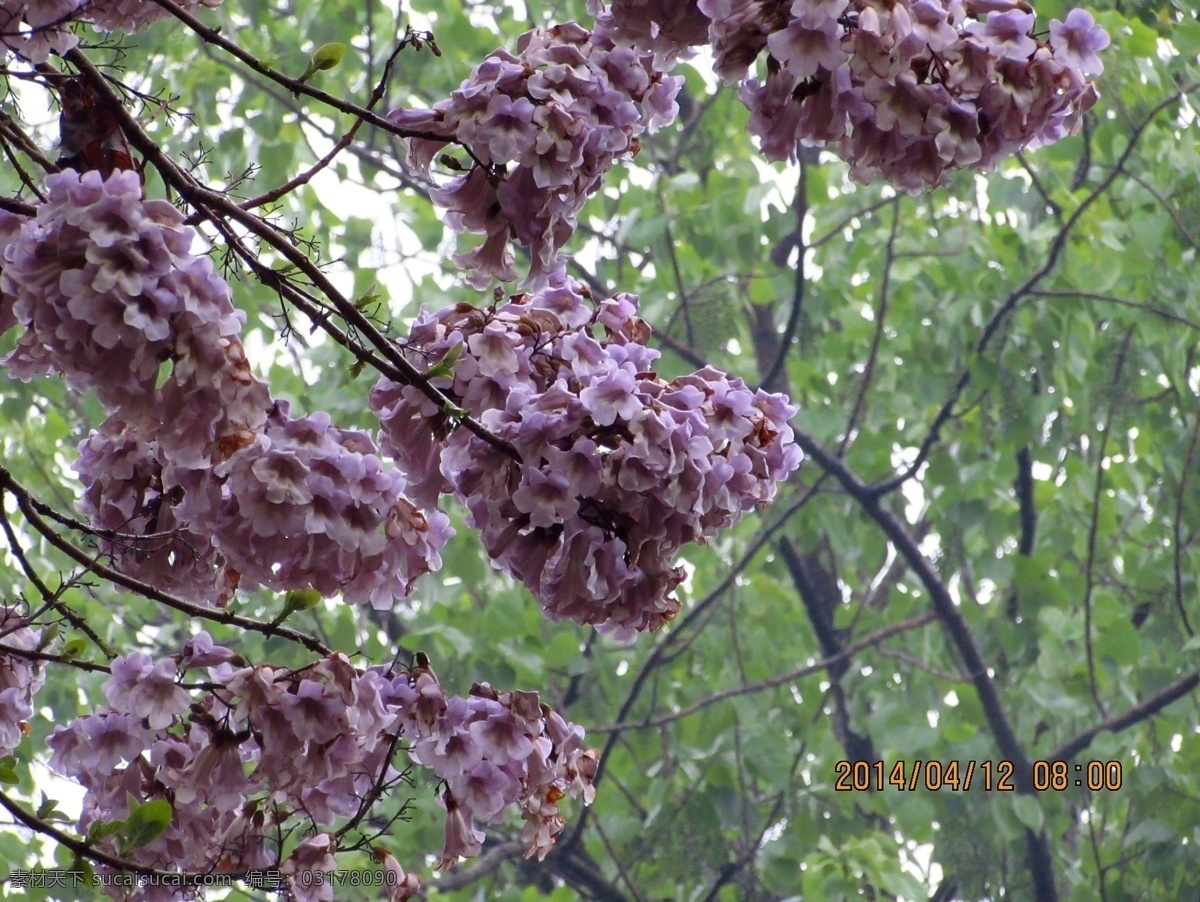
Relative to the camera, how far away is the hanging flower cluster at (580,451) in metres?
1.29

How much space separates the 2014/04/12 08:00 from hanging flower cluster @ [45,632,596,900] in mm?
2948

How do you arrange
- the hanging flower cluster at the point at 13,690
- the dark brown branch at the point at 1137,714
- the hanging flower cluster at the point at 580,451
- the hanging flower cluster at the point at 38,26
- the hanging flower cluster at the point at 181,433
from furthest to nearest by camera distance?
the dark brown branch at the point at 1137,714, the hanging flower cluster at the point at 13,690, the hanging flower cluster at the point at 38,26, the hanging flower cluster at the point at 580,451, the hanging flower cluster at the point at 181,433

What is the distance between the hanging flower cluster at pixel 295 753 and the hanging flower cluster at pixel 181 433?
112 mm

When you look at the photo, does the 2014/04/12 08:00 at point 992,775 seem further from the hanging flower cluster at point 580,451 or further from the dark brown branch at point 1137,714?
the hanging flower cluster at point 580,451

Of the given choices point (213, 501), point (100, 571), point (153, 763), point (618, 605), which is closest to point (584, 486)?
point (618, 605)

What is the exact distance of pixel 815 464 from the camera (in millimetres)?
4953

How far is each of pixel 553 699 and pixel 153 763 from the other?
9.66 ft

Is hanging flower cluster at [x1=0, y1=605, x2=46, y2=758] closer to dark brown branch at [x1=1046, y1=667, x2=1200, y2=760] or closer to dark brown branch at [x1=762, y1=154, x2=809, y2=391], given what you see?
dark brown branch at [x1=762, y1=154, x2=809, y2=391]

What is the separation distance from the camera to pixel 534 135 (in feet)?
4.58

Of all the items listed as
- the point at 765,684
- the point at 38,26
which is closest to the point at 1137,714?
the point at 765,684

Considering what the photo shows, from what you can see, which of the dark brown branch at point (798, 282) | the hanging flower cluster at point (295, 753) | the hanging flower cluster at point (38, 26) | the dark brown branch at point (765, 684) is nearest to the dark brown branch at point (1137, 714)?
the dark brown branch at point (765, 684)

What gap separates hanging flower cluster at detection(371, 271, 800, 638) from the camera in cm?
129

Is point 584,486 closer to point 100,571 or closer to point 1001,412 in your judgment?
point 100,571
